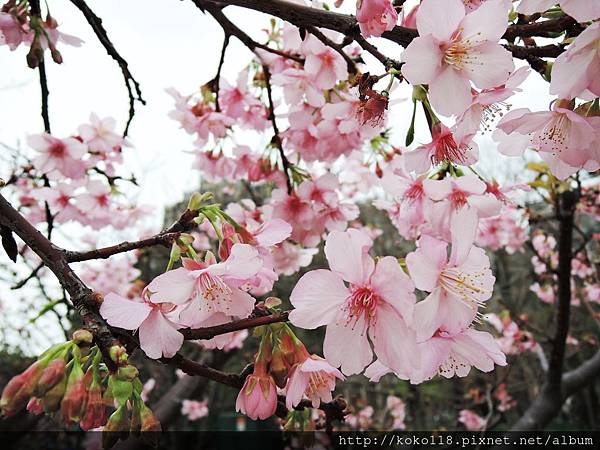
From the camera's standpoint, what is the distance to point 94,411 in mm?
610

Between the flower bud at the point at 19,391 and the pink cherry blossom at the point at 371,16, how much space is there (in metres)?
0.69

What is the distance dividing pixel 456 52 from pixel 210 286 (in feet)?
1.81

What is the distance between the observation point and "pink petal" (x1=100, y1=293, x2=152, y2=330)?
2.21 feet

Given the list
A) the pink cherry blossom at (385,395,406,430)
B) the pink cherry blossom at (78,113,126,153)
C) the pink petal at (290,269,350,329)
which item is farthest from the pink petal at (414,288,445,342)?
the pink cherry blossom at (385,395,406,430)

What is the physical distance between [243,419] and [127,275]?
3.92 metres

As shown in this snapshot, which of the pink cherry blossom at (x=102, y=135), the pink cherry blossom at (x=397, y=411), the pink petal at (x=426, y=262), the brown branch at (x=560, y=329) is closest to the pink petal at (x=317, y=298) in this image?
the pink petal at (x=426, y=262)

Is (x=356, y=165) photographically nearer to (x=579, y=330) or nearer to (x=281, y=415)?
(x=281, y=415)

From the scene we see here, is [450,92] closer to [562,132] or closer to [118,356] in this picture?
[562,132]

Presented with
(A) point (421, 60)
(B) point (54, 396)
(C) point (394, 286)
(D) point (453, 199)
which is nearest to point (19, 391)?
(B) point (54, 396)

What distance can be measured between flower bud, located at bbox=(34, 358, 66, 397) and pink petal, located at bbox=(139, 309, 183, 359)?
109mm

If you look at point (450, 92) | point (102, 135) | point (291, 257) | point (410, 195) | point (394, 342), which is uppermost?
point (102, 135)

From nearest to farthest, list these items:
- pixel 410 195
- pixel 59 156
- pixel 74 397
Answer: pixel 74 397, pixel 410 195, pixel 59 156

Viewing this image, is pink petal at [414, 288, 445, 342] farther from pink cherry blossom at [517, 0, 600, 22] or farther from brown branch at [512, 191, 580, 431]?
brown branch at [512, 191, 580, 431]

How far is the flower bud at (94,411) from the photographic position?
23.8 inches
